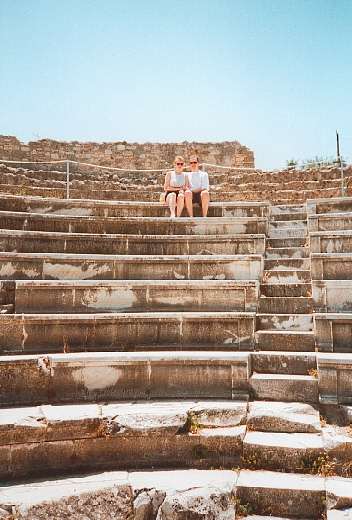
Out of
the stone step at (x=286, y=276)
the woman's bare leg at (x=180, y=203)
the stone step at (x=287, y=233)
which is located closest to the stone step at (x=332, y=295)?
the stone step at (x=286, y=276)

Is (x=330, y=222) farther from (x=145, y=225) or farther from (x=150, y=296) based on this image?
(x=150, y=296)

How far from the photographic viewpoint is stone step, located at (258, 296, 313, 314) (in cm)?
548

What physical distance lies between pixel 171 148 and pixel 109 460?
15.3 m

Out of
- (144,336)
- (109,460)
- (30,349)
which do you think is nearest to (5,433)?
(109,460)

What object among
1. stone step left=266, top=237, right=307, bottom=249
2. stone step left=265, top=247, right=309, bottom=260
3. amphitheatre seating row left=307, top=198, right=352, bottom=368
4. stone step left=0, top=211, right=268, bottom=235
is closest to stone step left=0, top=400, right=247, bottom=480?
amphitheatre seating row left=307, top=198, right=352, bottom=368

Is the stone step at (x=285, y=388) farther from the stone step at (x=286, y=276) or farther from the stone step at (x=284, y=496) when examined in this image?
the stone step at (x=286, y=276)

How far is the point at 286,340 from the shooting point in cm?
508

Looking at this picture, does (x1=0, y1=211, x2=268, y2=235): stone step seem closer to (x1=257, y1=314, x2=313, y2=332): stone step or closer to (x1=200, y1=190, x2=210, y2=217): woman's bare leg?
(x1=200, y1=190, x2=210, y2=217): woman's bare leg

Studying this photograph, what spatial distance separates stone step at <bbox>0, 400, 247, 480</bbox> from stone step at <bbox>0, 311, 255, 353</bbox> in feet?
3.44

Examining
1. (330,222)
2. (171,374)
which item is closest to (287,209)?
(330,222)

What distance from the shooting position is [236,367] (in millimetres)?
4672

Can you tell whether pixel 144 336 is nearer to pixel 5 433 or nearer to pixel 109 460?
pixel 109 460

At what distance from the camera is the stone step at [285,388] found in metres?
4.50

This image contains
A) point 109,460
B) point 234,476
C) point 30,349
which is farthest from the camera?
point 30,349
